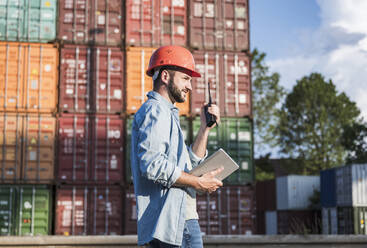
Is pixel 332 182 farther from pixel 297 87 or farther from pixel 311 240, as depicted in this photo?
pixel 311 240

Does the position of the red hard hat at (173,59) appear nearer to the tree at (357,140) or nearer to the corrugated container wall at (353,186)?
the corrugated container wall at (353,186)

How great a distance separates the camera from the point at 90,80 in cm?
1476

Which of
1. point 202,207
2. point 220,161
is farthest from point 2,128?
point 220,161

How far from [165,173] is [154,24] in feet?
42.3

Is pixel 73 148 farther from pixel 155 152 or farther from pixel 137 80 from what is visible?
pixel 155 152

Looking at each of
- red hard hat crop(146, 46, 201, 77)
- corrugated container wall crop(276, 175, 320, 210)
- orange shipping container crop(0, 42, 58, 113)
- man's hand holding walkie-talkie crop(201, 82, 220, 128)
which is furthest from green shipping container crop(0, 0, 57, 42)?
corrugated container wall crop(276, 175, 320, 210)

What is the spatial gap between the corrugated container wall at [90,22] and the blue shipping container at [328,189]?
14403mm

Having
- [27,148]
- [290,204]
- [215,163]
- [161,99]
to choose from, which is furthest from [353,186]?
[161,99]

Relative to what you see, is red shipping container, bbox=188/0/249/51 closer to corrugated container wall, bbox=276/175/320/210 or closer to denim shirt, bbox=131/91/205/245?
denim shirt, bbox=131/91/205/245

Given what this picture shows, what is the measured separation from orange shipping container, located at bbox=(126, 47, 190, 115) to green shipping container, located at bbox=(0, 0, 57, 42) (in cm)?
225

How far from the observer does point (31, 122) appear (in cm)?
1425

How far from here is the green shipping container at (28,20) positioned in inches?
576

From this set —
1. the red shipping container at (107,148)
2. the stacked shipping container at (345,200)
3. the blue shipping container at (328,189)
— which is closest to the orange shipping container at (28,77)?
the red shipping container at (107,148)

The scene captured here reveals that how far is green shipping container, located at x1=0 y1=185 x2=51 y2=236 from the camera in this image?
548 inches
